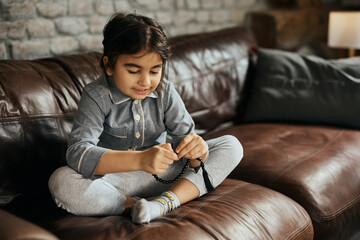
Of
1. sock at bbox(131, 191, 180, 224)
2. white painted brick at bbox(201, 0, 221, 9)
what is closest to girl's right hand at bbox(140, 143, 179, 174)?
sock at bbox(131, 191, 180, 224)

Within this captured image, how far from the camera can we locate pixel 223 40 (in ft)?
8.64

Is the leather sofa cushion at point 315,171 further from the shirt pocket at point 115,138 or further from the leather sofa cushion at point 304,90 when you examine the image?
the shirt pocket at point 115,138

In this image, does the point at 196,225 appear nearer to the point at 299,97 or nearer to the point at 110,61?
the point at 110,61

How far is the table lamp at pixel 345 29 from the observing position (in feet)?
10.3

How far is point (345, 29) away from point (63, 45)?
2.06 metres

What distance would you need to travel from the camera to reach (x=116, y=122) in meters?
1.60

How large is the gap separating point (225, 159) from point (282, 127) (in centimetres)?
84

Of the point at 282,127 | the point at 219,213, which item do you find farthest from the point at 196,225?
the point at 282,127

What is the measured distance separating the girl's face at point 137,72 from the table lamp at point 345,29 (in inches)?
85.7

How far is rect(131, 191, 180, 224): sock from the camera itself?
1321 millimetres

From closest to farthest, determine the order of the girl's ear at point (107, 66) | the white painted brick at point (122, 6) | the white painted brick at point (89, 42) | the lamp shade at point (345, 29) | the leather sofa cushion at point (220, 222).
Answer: the leather sofa cushion at point (220, 222)
the girl's ear at point (107, 66)
the white painted brick at point (89, 42)
the white painted brick at point (122, 6)
the lamp shade at point (345, 29)

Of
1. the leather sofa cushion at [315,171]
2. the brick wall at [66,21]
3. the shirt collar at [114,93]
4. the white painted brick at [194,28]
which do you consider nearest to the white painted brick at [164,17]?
the brick wall at [66,21]

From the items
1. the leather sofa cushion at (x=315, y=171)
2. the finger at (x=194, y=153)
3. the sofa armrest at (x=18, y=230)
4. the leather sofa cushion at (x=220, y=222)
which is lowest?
the leather sofa cushion at (x=315, y=171)

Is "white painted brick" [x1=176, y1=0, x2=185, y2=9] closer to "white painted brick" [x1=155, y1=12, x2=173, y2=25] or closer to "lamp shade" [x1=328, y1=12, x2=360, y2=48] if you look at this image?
"white painted brick" [x1=155, y1=12, x2=173, y2=25]
